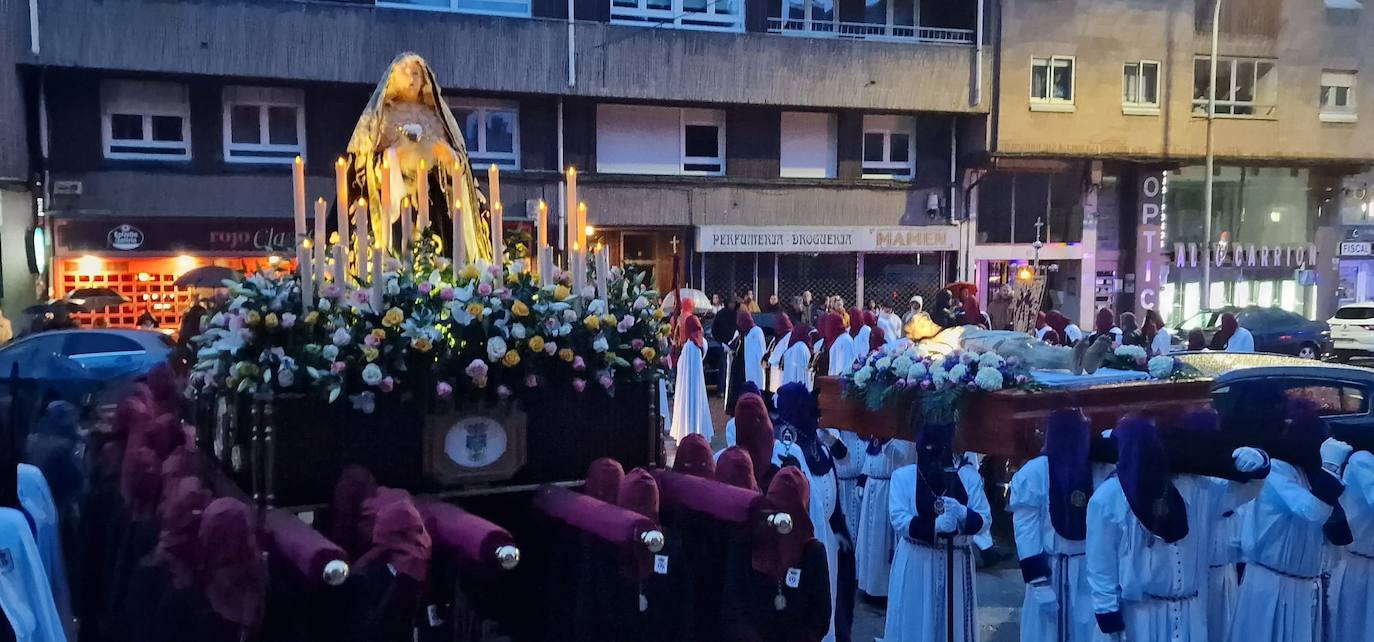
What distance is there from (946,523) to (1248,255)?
1067 inches

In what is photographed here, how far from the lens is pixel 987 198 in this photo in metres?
26.1

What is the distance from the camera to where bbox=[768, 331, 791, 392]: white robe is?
13758mm

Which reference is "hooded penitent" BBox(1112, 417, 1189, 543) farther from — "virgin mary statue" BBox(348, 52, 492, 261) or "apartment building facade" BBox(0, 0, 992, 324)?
"apartment building facade" BBox(0, 0, 992, 324)

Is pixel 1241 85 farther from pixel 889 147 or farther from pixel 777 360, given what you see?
pixel 777 360

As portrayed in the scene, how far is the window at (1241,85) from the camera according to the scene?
27.3m

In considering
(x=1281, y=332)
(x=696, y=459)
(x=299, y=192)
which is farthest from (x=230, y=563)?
(x=1281, y=332)

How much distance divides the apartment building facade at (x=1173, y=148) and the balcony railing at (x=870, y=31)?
118 cm

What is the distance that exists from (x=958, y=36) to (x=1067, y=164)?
416 cm

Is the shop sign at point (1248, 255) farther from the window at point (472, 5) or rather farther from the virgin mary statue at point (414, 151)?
Answer: the virgin mary statue at point (414, 151)

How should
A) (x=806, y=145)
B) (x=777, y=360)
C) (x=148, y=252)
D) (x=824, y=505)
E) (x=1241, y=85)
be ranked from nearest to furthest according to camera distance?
(x=824, y=505), (x=777, y=360), (x=148, y=252), (x=806, y=145), (x=1241, y=85)

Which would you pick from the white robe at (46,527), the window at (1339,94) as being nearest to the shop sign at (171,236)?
the white robe at (46,527)

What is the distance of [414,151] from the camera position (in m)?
6.52

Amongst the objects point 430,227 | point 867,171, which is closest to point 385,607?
point 430,227

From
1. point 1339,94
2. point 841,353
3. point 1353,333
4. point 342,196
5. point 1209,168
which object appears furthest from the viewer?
point 1339,94
